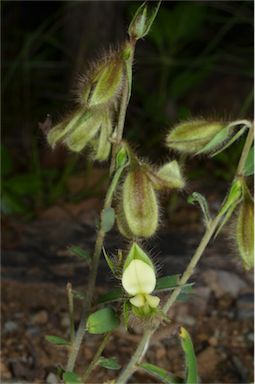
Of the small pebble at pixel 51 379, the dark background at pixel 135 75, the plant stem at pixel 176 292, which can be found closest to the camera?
the plant stem at pixel 176 292

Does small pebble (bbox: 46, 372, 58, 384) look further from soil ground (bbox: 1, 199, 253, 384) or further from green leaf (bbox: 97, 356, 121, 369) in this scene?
green leaf (bbox: 97, 356, 121, 369)

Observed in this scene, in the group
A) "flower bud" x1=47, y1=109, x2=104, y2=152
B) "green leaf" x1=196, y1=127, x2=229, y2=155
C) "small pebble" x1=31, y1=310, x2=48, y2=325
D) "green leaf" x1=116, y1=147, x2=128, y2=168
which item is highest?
"flower bud" x1=47, y1=109, x2=104, y2=152

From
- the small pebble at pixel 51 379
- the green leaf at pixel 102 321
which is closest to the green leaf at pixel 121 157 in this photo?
the green leaf at pixel 102 321

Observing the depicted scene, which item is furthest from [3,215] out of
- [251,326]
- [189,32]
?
[189,32]

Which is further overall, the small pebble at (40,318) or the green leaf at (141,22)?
the small pebble at (40,318)

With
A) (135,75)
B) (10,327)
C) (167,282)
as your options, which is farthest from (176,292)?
(135,75)

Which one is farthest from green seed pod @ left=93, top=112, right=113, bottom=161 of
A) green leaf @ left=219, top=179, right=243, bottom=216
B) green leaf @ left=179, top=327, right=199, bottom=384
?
green leaf @ left=179, top=327, right=199, bottom=384

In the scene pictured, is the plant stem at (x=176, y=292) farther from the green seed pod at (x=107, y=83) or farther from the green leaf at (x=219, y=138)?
the green seed pod at (x=107, y=83)

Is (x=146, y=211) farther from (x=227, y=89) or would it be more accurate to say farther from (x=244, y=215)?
(x=227, y=89)
